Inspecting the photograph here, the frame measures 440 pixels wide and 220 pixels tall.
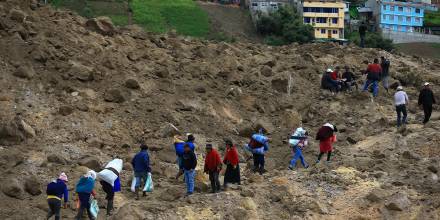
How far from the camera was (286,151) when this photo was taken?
1923 cm

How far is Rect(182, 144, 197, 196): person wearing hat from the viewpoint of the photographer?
14555 millimetres

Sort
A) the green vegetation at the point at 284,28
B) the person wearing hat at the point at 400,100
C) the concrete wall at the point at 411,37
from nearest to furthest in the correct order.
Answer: the person wearing hat at the point at 400,100 → the green vegetation at the point at 284,28 → the concrete wall at the point at 411,37

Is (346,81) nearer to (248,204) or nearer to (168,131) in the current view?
(168,131)

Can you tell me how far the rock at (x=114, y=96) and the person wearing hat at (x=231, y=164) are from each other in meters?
4.99

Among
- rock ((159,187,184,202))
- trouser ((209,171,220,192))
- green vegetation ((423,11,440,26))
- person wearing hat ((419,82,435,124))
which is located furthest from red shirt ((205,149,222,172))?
green vegetation ((423,11,440,26))

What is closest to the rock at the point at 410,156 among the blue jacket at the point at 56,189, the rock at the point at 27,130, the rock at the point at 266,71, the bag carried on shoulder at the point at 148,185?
the bag carried on shoulder at the point at 148,185

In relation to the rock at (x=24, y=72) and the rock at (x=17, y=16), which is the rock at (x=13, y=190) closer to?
the rock at (x=24, y=72)

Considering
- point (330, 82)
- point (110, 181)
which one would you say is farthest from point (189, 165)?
point (330, 82)

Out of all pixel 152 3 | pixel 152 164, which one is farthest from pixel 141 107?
pixel 152 3

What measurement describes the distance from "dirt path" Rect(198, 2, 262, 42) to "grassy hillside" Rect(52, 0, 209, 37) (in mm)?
971

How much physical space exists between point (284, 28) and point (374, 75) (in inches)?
1589

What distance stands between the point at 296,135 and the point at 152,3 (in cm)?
5450

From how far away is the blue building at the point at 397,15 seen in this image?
7750 cm

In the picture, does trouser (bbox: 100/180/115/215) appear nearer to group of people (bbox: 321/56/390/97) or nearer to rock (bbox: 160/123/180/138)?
rock (bbox: 160/123/180/138)
